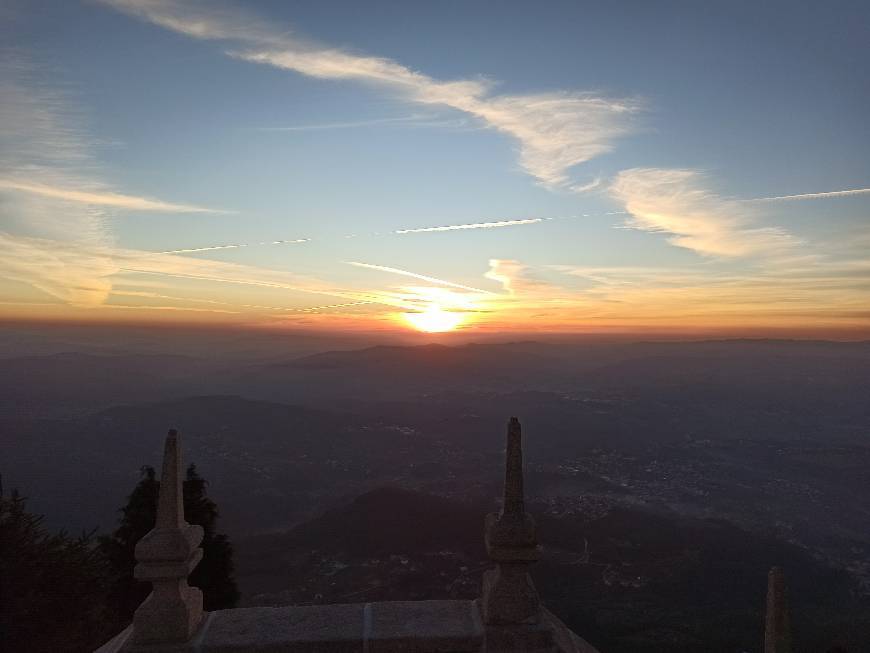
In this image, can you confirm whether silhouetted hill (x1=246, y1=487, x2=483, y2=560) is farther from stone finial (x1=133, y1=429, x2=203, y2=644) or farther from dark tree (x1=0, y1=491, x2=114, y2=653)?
stone finial (x1=133, y1=429, x2=203, y2=644)

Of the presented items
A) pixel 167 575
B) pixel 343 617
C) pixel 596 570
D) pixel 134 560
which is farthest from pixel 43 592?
pixel 596 570

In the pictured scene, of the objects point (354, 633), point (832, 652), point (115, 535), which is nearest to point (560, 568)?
point (832, 652)

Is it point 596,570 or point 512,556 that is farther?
point 596,570

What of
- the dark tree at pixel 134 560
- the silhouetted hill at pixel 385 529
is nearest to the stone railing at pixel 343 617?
Result: the dark tree at pixel 134 560

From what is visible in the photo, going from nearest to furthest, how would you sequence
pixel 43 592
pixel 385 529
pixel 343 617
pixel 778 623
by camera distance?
pixel 778 623 → pixel 343 617 → pixel 43 592 → pixel 385 529

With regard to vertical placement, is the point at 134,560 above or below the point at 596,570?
above

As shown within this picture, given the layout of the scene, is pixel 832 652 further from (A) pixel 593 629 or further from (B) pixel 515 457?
(A) pixel 593 629

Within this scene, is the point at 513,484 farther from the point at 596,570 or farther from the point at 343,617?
the point at 596,570
